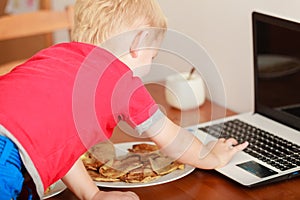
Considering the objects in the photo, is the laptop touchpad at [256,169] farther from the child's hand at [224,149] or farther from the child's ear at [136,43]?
the child's ear at [136,43]

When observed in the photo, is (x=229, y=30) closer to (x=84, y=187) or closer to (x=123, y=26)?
(x=123, y=26)

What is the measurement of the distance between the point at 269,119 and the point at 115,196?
1.61 ft

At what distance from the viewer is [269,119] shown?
1.51 meters

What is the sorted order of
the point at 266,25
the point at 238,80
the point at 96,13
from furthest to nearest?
1. the point at 238,80
2. the point at 266,25
3. the point at 96,13

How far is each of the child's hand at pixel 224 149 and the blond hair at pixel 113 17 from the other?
10.8 inches

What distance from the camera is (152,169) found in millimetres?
1299

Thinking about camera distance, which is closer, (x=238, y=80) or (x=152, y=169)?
(x=152, y=169)

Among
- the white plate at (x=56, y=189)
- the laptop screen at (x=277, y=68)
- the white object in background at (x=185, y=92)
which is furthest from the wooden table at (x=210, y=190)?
the white object in background at (x=185, y=92)

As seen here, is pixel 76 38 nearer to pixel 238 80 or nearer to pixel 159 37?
pixel 159 37

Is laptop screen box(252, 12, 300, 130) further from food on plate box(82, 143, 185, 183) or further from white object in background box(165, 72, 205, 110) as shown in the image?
food on plate box(82, 143, 185, 183)

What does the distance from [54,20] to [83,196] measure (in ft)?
2.44

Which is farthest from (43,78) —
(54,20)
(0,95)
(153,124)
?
(54,20)

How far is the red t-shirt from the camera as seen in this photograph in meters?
1.14

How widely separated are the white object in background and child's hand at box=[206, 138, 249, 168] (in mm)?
297
